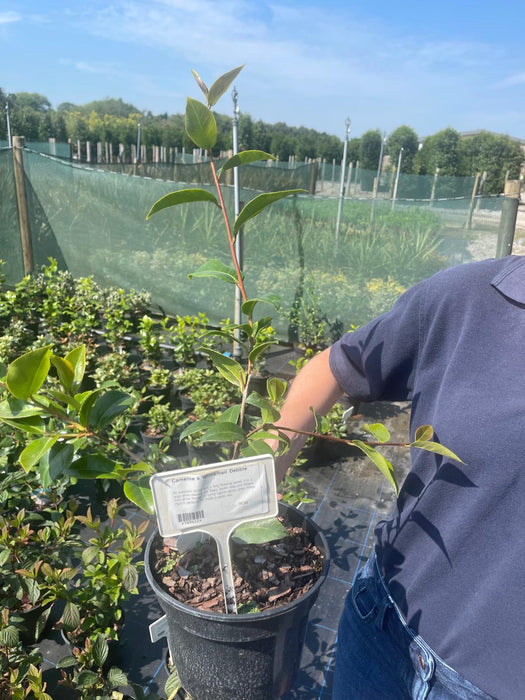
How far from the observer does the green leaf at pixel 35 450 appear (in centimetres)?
73

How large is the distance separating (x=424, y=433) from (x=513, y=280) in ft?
1.19

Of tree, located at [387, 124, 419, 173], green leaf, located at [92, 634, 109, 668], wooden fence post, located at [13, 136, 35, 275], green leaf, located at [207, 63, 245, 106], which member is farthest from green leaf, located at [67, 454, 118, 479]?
tree, located at [387, 124, 419, 173]

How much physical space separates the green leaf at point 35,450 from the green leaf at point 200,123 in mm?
500

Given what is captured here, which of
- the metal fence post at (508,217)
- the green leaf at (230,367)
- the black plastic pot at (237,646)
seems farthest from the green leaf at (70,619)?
the metal fence post at (508,217)

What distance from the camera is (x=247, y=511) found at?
80 cm

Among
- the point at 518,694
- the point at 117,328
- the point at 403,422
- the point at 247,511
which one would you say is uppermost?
the point at 247,511

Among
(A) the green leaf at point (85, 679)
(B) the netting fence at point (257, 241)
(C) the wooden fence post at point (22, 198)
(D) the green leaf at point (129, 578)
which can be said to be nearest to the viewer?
(A) the green leaf at point (85, 679)

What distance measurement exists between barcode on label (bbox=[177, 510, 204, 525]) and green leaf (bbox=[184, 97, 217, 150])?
0.56 m

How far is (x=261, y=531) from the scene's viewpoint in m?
0.82

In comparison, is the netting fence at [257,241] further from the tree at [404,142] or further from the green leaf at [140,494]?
the tree at [404,142]

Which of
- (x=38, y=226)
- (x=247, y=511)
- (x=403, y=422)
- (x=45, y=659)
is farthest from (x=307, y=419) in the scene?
(x=38, y=226)

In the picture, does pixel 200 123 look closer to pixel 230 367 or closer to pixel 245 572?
pixel 230 367

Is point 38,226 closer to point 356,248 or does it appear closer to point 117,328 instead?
point 117,328

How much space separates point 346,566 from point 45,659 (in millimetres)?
1274
